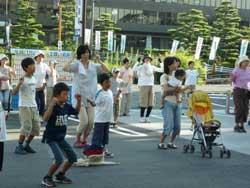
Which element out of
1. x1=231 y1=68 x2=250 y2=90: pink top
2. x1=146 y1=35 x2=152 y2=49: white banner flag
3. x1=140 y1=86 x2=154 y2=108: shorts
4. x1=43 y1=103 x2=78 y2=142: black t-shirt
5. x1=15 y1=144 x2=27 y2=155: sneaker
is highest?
x1=146 y1=35 x2=152 y2=49: white banner flag

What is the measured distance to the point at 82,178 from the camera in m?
8.32

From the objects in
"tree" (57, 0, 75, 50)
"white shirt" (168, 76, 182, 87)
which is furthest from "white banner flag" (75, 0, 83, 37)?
"tree" (57, 0, 75, 50)

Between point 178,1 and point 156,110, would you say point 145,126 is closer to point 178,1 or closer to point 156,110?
point 156,110

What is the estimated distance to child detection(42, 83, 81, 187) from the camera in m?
7.76

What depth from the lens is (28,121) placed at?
10.2 metres

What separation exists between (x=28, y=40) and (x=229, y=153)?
49.6 metres

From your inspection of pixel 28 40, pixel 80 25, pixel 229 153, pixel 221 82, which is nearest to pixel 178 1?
pixel 28 40

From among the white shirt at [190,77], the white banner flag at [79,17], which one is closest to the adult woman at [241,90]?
the white shirt at [190,77]

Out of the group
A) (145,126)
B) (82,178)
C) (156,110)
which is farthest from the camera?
(156,110)

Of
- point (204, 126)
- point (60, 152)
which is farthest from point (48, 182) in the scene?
point (204, 126)

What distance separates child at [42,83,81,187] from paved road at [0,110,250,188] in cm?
24

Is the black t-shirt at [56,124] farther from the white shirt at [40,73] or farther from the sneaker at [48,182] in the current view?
the white shirt at [40,73]

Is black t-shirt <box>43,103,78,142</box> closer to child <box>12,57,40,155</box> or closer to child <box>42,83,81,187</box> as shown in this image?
child <box>42,83,81,187</box>

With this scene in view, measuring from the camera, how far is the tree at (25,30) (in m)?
58.0
